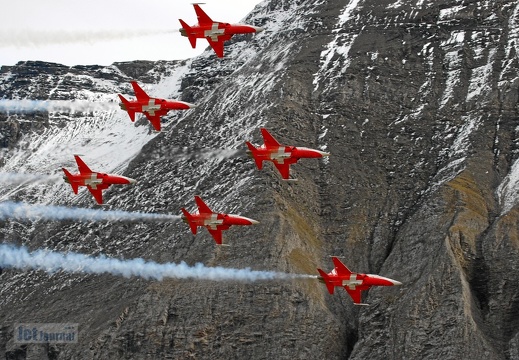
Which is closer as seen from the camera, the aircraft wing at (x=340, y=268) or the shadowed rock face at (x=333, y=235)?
the aircraft wing at (x=340, y=268)

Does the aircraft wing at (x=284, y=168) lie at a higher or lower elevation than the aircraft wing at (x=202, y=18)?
lower

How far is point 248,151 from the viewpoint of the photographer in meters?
121

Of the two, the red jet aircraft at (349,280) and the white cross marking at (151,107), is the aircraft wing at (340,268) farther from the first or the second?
the white cross marking at (151,107)

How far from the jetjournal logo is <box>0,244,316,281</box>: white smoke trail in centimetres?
968

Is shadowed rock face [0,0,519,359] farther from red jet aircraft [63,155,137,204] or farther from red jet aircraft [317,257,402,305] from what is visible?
red jet aircraft [63,155,137,204]

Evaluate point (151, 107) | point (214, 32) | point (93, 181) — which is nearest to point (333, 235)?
point (93, 181)

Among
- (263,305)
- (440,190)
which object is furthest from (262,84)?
(263,305)

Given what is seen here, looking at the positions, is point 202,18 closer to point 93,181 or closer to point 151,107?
point 151,107

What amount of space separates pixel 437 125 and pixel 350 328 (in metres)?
49.8

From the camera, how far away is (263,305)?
149375mm

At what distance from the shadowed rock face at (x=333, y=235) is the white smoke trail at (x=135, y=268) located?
4.46 ft

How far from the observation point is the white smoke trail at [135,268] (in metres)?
151

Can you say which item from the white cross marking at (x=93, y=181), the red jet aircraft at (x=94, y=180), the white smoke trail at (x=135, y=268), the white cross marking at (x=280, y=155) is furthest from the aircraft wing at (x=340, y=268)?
the white cross marking at (x=93, y=181)

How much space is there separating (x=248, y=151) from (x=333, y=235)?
50792 mm
